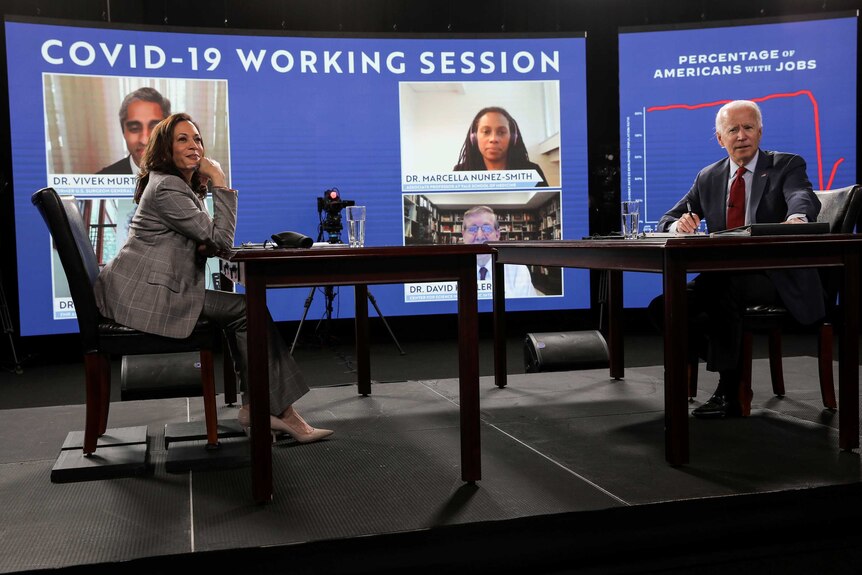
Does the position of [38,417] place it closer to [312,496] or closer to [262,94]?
[312,496]

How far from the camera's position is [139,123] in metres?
5.57

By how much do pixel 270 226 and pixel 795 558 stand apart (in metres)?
4.69

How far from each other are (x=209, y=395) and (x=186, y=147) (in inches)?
32.6

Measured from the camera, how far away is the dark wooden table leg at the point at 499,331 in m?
3.74

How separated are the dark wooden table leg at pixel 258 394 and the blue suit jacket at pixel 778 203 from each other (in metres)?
1.85

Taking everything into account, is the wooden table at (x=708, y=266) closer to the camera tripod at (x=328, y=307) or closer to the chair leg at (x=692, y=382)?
the chair leg at (x=692, y=382)

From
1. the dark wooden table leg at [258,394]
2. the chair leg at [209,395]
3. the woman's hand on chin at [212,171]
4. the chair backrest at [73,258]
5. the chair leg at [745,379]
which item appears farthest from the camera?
the chair leg at [745,379]

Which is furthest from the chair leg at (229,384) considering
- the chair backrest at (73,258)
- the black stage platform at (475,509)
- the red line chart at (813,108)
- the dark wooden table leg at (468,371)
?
the red line chart at (813,108)

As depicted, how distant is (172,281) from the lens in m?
2.50

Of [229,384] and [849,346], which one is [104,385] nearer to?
[229,384]

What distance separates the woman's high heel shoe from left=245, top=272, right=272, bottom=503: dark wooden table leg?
53 cm

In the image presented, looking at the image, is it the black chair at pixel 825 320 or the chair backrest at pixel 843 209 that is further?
the chair backrest at pixel 843 209

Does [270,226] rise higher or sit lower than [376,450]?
higher

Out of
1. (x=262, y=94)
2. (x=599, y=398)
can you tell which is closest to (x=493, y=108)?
(x=262, y=94)
